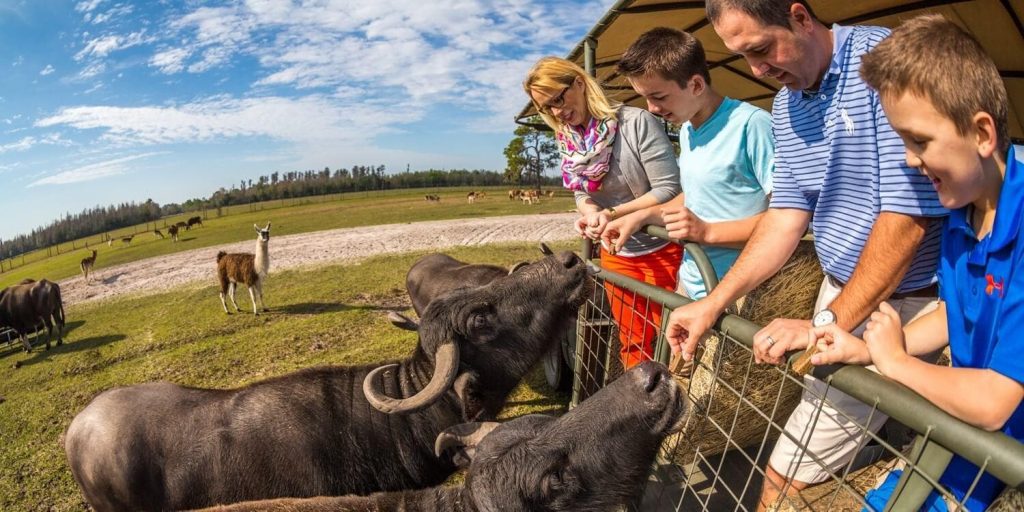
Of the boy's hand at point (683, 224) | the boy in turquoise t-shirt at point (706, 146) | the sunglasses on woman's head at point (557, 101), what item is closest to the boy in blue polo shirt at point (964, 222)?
the boy's hand at point (683, 224)

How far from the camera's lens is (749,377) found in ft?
12.0

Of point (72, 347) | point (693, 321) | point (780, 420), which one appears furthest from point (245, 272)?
point (693, 321)

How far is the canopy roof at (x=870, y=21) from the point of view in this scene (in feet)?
15.8

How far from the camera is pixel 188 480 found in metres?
3.81

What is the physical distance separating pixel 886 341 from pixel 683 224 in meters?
1.38

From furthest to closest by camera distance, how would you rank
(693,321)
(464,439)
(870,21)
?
(870,21) → (464,439) → (693,321)

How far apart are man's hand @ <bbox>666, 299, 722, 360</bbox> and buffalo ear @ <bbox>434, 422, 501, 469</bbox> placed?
1225 mm

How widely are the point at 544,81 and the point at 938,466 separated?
10.4 ft

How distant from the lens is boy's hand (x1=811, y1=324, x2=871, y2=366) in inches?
63.7

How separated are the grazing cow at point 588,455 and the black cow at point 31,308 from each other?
1944cm

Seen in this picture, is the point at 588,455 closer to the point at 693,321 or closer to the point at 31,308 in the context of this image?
the point at 693,321

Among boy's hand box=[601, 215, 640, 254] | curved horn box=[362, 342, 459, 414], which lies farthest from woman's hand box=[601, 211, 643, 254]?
curved horn box=[362, 342, 459, 414]

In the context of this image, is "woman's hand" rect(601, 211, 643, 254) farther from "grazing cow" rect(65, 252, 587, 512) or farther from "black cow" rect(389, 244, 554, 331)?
"black cow" rect(389, 244, 554, 331)

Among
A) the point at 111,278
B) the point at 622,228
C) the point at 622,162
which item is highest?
the point at 622,162
